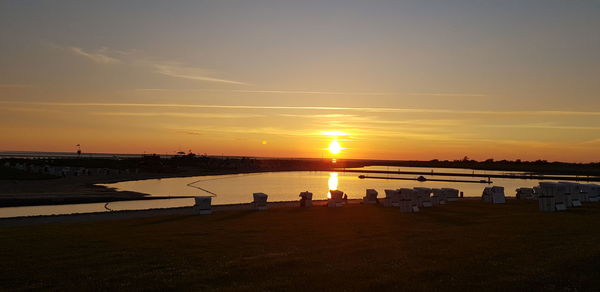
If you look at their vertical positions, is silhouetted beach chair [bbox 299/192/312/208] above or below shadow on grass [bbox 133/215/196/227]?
above

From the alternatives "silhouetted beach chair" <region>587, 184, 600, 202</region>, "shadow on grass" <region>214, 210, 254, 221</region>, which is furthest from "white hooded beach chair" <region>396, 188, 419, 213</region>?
"silhouetted beach chair" <region>587, 184, 600, 202</region>

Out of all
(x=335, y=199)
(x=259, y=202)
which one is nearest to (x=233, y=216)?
(x=259, y=202)

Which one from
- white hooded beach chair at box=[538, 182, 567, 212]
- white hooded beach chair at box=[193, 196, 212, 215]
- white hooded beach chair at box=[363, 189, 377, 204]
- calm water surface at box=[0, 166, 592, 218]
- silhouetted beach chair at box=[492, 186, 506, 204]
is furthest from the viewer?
calm water surface at box=[0, 166, 592, 218]

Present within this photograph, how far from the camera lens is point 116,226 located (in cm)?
3048

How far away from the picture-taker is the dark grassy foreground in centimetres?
1288

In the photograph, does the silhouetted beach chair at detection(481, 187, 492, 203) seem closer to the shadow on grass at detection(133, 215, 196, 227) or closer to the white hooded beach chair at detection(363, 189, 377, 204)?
the white hooded beach chair at detection(363, 189, 377, 204)

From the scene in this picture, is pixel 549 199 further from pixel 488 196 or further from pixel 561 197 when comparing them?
pixel 488 196

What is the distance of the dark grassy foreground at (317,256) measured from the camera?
1288 cm

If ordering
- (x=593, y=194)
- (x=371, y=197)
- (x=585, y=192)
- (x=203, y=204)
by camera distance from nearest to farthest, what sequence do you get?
(x=203, y=204) < (x=585, y=192) < (x=593, y=194) < (x=371, y=197)

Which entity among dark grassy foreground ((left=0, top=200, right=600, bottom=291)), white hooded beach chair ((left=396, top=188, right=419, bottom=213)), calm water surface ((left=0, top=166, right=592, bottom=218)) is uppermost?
white hooded beach chair ((left=396, top=188, right=419, bottom=213))

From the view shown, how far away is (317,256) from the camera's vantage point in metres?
16.8

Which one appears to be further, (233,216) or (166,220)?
(233,216)

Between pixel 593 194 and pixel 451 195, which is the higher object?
pixel 593 194

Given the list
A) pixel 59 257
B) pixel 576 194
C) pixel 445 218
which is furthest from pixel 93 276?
pixel 576 194
